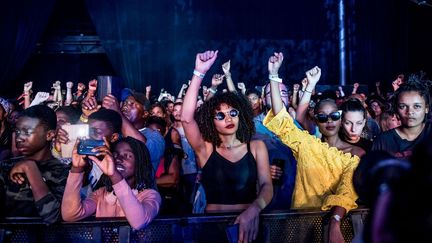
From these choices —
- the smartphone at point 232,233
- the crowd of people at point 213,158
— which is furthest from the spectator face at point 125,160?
the smartphone at point 232,233

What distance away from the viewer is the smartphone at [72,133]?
3006mm

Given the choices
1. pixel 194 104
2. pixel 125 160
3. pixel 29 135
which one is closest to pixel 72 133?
pixel 29 135

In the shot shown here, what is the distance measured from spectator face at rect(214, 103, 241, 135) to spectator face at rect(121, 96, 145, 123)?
1547 millimetres

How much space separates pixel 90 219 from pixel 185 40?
11.0 metres

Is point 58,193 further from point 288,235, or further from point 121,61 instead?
point 121,61

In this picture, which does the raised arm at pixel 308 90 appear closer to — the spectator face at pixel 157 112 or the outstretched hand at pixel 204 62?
the outstretched hand at pixel 204 62

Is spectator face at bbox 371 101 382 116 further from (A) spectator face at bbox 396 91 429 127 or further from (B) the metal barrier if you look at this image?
(B) the metal barrier

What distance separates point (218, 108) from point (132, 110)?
5.07 feet

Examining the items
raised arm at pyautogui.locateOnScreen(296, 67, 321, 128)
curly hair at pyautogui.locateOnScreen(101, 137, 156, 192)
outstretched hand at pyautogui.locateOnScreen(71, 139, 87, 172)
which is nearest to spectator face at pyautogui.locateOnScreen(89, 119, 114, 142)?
curly hair at pyautogui.locateOnScreen(101, 137, 156, 192)

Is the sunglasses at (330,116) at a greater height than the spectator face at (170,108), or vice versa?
the spectator face at (170,108)

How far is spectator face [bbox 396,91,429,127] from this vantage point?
11.1 ft

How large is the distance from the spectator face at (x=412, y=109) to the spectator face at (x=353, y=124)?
0.37 metres

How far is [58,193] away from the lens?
8.63 feet

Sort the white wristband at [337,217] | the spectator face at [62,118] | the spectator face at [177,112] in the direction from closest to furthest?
the white wristband at [337,217] < the spectator face at [62,118] < the spectator face at [177,112]
